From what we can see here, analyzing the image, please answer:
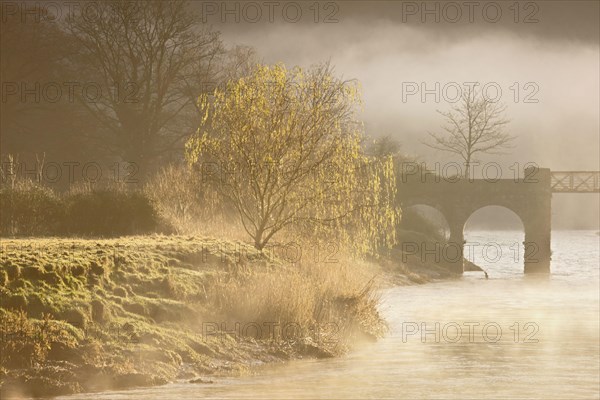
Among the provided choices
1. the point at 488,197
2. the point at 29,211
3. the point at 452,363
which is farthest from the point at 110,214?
the point at 488,197

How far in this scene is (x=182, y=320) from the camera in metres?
20.2

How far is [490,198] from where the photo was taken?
2566 inches

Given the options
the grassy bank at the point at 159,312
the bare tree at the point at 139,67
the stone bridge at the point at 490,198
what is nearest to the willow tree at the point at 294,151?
the grassy bank at the point at 159,312

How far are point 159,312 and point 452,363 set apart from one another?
666 centimetres

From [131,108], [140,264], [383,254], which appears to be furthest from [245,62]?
[140,264]

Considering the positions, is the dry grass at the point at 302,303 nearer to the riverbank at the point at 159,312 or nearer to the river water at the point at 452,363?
the riverbank at the point at 159,312

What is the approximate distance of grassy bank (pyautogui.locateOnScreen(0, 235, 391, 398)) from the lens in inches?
666

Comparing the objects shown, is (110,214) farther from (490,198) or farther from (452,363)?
(490,198)

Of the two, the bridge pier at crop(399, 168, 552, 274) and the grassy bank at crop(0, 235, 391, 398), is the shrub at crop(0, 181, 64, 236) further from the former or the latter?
the bridge pier at crop(399, 168, 552, 274)

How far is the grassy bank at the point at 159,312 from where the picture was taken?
55.5 ft

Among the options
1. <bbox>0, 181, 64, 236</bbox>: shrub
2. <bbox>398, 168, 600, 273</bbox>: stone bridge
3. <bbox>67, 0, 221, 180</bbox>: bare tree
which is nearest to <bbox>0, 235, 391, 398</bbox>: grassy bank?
<bbox>0, 181, 64, 236</bbox>: shrub

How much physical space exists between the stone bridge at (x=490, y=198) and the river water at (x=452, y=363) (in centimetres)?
2465

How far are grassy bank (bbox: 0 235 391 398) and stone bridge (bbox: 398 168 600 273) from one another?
127 feet

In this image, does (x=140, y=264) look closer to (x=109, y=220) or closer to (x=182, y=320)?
(x=182, y=320)
